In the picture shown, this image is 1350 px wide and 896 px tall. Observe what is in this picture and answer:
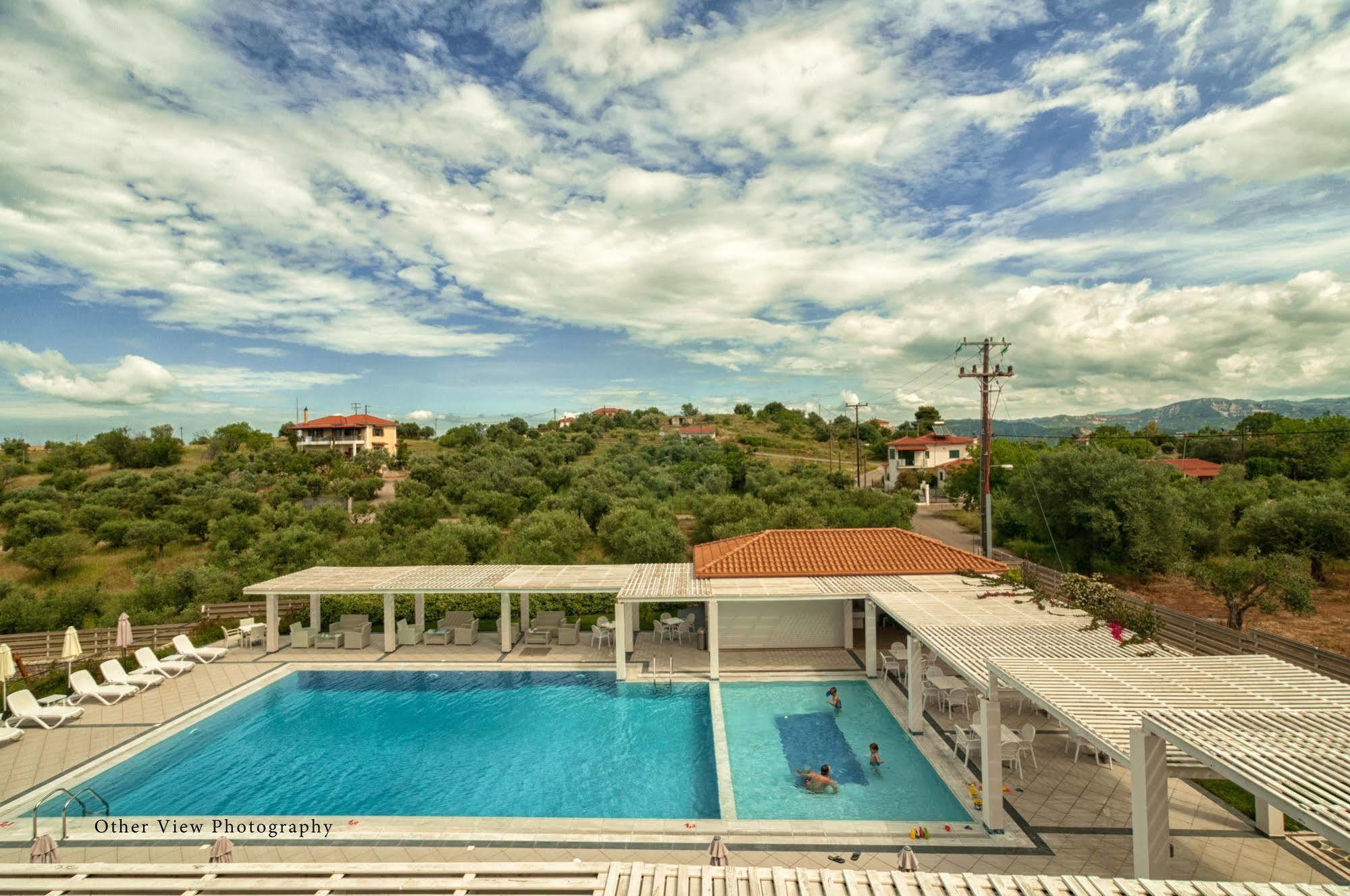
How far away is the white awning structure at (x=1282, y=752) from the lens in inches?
182

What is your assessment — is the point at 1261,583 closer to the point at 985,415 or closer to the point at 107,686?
the point at 985,415

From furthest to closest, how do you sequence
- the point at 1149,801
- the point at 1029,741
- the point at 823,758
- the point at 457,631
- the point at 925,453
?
the point at 925,453, the point at 457,631, the point at 823,758, the point at 1029,741, the point at 1149,801

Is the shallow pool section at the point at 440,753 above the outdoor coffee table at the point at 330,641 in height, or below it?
below

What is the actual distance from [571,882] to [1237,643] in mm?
13152

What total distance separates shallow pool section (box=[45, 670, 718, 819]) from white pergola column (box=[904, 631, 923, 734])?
383 centimetres

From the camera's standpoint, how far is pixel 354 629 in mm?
18453

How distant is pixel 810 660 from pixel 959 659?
7256 millimetres

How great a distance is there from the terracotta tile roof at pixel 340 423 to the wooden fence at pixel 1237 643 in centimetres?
7612

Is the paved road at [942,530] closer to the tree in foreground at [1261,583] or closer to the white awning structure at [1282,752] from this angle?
the tree in foreground at [1261,583]

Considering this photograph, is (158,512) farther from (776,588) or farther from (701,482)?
(776,588)

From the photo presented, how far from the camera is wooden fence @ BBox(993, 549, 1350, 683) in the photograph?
1074 centimetres

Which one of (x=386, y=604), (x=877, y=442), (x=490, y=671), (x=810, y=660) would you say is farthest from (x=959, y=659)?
(x=877, y=442)

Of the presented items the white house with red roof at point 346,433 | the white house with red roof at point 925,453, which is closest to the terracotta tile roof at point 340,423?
the white house with red roof at point 346,433

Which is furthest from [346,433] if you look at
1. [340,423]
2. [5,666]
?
[5,666]
